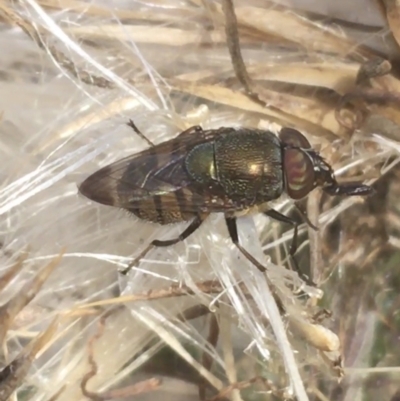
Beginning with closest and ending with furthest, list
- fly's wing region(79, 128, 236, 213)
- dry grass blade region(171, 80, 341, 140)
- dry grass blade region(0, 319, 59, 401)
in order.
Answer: dry grass blade region(0, 319, 59, 401) → fly's wing region(79, 128, 236, 213) → dry grass blade region(171, 80, 341, 140)

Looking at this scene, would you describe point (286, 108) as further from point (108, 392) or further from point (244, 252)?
point (108, 392)

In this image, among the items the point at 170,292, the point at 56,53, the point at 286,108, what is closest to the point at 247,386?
the point at 170,292

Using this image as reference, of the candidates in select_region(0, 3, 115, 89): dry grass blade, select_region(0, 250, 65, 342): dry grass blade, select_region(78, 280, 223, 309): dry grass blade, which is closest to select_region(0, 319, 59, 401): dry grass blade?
select_region(0, 250, 65, 342): dry grass blade

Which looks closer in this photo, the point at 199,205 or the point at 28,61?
the point at 199,205

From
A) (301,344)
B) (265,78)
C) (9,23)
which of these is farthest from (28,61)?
(301,344)

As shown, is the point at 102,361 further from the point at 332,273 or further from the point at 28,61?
the point at 28,61

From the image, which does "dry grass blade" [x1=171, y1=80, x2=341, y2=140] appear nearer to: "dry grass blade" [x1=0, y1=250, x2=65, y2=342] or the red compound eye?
the red compound eye

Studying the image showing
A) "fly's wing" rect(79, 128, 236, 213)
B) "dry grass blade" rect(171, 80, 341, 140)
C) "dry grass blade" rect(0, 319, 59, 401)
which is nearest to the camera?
"dry grass blade" rect(0, 319, 59, 401)
